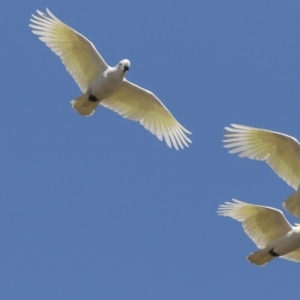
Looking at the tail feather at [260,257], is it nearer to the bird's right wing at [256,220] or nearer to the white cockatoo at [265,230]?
the white cockatoo at [265,230]

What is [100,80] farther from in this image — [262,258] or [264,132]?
[262,258]

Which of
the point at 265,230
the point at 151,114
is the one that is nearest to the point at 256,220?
the point at 265,230

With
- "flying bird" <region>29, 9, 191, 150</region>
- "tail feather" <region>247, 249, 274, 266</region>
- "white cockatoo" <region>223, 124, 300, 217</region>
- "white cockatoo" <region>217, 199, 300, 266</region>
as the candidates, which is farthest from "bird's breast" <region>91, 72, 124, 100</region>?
"tail feather" <region>247, 249, 274, 266</region>

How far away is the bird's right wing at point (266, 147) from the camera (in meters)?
22.4

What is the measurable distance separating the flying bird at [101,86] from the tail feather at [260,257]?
310 centimetres

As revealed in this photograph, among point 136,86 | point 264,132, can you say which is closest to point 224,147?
point 264,132

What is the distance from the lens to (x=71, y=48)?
74.6ft

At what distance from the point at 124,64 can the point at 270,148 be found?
3.76 metres

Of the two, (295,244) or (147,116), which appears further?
(147,116)

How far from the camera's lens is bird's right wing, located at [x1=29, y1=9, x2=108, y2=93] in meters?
22.5

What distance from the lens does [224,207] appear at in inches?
897

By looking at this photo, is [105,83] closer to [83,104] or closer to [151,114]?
[83,104]

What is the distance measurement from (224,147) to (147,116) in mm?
2194

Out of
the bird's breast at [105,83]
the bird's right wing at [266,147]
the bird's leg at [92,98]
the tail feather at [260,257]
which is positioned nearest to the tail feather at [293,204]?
the bird's right wing at [266,147]
